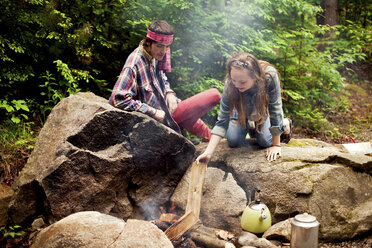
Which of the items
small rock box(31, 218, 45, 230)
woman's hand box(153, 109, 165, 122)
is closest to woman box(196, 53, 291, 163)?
woman's hand box(153, 109, 165, 122)

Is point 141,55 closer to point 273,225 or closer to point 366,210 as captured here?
point 273,225

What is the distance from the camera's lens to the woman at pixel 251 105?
3176 mm

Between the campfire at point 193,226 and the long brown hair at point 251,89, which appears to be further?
the long brown hair at point 251,89

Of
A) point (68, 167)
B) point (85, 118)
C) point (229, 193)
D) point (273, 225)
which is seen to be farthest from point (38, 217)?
point (273, 225)

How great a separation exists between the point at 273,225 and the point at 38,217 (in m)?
2.45

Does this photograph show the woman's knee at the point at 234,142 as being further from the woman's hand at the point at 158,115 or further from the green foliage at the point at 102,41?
the green foliage at the point at 102,41

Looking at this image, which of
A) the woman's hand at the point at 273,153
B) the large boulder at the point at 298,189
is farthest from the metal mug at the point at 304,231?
the woman's hand at the point at 273,153

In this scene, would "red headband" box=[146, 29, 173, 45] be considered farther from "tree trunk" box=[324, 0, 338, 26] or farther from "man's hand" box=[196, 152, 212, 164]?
"tree trunk" box=[324, 0, 338, 26]

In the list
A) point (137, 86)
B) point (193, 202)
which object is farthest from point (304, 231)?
point (137, 86)

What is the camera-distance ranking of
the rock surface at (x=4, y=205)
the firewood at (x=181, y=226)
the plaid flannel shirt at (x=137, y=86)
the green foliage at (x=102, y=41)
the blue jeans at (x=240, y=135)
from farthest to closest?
1. the green foliage at (x=102, y=41)
2. the blue jeans at (x=240, y=135)
3. the plaid flannel shirt at (x=137, y=86)
4. the rock surface at (x=4, y=205)
5. the firewood at (x=181, y=226)

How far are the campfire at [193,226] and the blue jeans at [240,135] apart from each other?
0.58 meters

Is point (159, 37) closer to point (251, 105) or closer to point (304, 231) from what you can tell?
point (251, 105)

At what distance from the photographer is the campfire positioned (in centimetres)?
300

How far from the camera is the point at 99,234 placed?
2.36m
